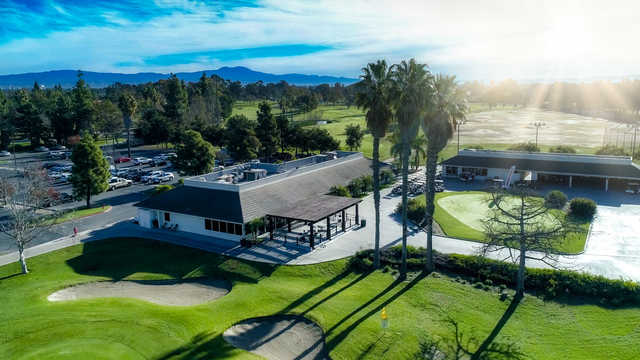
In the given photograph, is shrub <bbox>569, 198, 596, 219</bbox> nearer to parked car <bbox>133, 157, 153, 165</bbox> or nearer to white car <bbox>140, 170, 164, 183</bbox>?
white car <bbox>140, 170, 164, 183</bbox>

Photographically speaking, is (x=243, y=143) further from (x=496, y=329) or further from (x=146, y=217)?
(x=496, y=329)

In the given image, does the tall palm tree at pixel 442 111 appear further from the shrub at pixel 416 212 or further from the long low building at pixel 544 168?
the long low building at pixel 544 168

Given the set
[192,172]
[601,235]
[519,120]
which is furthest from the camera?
[519,120]

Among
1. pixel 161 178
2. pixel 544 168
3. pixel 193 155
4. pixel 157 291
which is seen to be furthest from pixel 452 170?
pixel 157 291

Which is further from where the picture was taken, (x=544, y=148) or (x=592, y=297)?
(x=544, y=148)

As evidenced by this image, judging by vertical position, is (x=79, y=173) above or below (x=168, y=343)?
above

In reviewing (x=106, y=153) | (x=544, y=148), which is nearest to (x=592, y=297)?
(x=544, y=148)

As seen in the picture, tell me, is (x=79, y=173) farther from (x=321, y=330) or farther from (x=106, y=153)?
(x=106, y=153)
